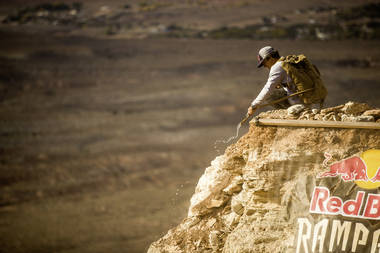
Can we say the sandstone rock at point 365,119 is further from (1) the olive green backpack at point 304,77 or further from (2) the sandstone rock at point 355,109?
(1) the olive green backpack at point 304,77

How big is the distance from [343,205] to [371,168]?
48 cm

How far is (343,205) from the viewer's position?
524 cm

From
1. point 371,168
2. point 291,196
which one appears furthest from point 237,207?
point 371,168

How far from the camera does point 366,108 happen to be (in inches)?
224

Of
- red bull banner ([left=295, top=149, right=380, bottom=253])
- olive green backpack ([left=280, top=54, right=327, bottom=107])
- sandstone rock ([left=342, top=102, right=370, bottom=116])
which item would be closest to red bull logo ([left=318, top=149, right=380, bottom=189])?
red bull banner ([left=295, top=149, right=380, bottom=253])

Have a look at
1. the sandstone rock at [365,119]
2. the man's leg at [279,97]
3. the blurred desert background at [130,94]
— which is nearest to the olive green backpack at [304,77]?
the man's leg at [279,97]

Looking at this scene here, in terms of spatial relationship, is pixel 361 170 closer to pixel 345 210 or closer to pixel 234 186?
pixel 345 210

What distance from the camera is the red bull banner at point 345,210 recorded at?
5.14 metres

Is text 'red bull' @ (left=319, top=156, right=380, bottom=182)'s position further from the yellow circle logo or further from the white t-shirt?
the white t-shirt

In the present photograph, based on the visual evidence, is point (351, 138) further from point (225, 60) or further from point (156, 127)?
point (225, 60)

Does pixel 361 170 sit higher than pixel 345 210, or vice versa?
pixel 361 170

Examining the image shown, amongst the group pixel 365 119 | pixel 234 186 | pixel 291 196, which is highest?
pixel 365 119

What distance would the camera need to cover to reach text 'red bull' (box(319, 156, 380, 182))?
5219 mm

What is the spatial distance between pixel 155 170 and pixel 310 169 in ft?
68.2
